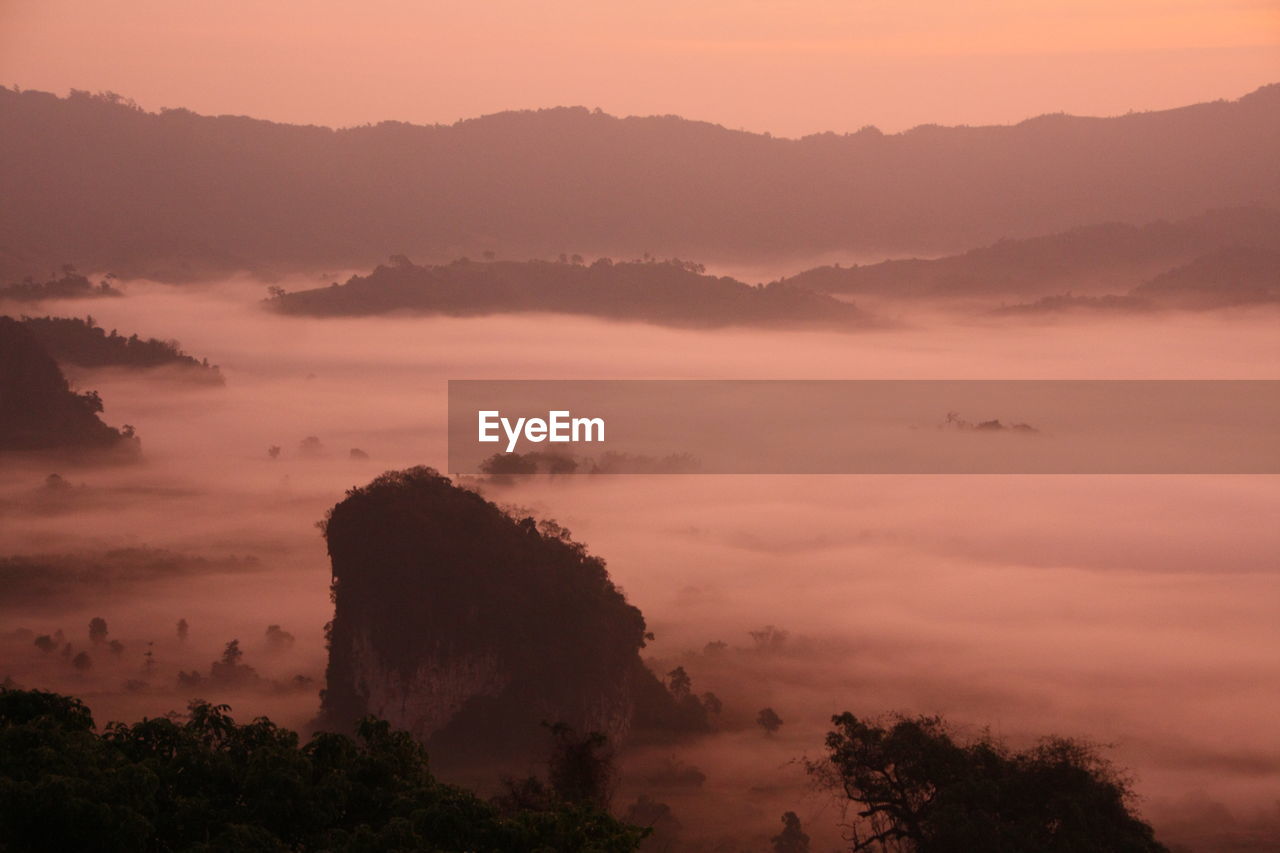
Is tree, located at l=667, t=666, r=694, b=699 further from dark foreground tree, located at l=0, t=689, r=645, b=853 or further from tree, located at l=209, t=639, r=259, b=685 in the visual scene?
dark foreground tree, located at l=0, t=689, r=645, b=853

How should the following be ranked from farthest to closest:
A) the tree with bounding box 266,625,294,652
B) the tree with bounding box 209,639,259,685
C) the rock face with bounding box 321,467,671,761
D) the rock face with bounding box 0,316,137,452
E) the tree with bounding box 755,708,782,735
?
the rock face with bounding box 0,316,137,452 < the tree with bounding box 266,625,294,652 < the tree with bounding box 209,639,259,685 < the tree with bounding box 755,708,782,735 < the rock face with bounding box 321,467,671,761

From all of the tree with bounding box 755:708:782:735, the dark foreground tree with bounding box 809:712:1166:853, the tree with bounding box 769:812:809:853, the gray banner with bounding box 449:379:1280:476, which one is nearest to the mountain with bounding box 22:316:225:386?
the gray banner with bounding box 449:379:1280:476

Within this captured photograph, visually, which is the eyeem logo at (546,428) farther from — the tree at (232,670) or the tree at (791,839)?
the tree at (791,839)

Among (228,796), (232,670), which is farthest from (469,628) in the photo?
(228,796)

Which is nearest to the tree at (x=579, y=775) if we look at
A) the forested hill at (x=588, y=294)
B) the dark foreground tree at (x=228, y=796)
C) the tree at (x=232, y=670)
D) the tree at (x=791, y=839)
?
the dark foreground tree at (x=228, y=796)

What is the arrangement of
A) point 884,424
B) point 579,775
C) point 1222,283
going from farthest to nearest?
1. point 1222,283
2. point 884,424
3. point 579,775

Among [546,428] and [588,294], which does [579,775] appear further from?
[588,294]
